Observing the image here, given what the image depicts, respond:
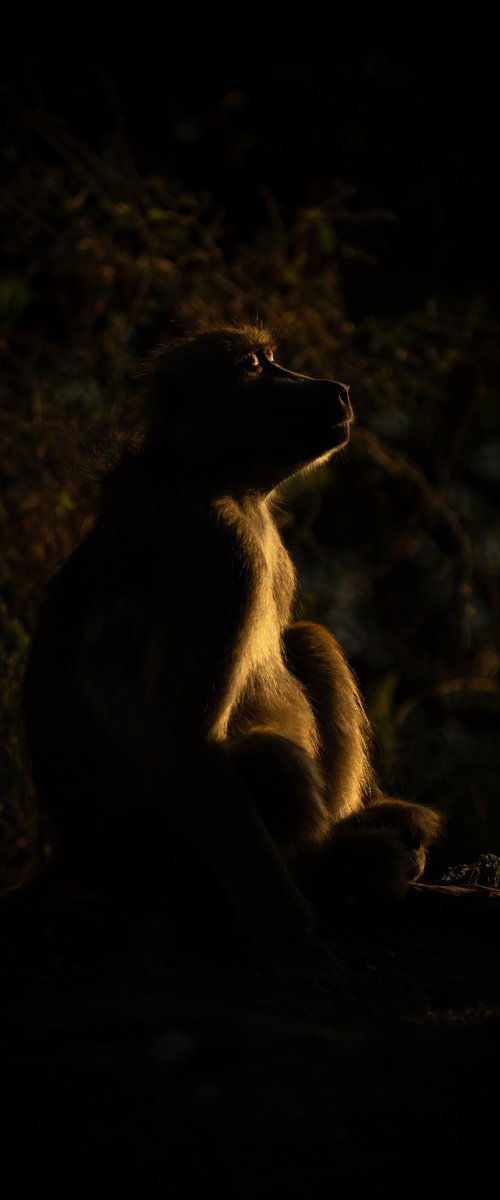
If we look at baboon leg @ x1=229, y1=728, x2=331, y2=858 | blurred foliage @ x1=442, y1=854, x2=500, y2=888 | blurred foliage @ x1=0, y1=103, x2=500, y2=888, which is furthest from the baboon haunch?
blurred foliage @ x1=0, y1=103, x2=500, y2=888

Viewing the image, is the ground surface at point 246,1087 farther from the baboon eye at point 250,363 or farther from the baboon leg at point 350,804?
the baboon eye at point 250,363

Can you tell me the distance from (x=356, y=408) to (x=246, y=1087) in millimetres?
5098

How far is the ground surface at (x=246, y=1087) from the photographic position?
184 cm

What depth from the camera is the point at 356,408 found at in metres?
6.79

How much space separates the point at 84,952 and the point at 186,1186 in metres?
1.45

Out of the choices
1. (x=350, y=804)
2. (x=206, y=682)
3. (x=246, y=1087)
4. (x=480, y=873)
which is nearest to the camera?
(x=246, y=1087)

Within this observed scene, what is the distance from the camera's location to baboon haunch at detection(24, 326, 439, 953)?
317 centimetres

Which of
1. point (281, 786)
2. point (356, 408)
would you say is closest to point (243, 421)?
point (281, 786)

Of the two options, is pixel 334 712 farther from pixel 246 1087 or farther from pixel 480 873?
pixel 246 1087

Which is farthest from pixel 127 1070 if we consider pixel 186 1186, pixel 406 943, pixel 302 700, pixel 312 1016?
pixel 302 700

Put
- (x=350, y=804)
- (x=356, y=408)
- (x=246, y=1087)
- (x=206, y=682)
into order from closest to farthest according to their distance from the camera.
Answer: (x=246, y=1087) < (x=206, y=682) < (x=350, y=804) < (x=356, y=408)

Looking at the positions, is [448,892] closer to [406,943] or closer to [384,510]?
[406,943]

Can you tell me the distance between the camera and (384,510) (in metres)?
7.92

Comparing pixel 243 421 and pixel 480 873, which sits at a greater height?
pixel 243 421
